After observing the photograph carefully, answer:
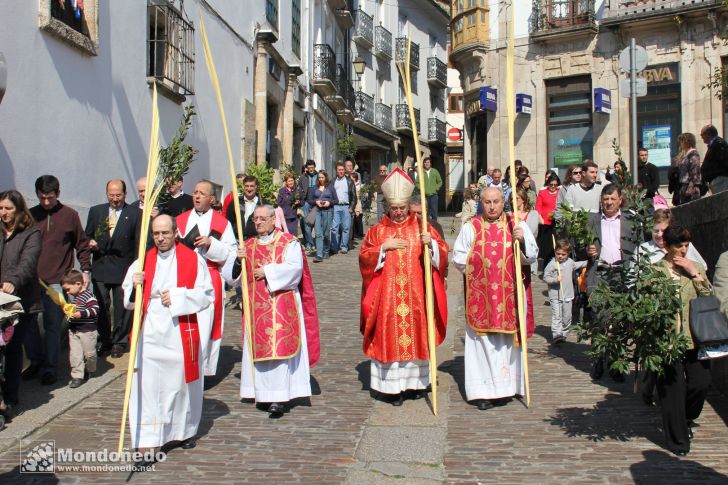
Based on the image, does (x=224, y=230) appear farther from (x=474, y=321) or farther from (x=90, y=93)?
(x=90, y=93)

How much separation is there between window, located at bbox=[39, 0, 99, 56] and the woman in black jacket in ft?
9.80

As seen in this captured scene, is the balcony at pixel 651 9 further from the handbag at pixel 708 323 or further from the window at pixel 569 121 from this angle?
the handbag at pixel 708 323

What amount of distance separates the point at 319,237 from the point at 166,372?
1037 centimetres

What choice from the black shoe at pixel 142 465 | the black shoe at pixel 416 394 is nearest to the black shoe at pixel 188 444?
the black shoe at pixel 142 465

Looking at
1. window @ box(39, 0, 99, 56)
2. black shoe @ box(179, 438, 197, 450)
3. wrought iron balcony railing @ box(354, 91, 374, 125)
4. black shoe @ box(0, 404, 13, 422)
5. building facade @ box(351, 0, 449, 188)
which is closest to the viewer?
black shoe @ box(179, 438, 197, 450)

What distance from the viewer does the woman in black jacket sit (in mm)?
6621

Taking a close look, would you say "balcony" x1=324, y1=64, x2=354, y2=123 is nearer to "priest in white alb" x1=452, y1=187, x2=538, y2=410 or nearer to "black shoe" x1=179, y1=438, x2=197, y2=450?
"priest in white alb" x1=452, y1=187, x2=538, y2=410

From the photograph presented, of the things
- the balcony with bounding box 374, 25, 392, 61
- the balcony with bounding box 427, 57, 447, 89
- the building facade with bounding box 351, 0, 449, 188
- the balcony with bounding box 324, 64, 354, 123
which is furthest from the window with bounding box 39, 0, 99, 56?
the balcony with bounding box 427, 57, 447, 89

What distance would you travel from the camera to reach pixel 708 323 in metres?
5.24

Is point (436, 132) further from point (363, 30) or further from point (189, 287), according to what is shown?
point (189, 287)

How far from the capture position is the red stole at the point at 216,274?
7.62 metres

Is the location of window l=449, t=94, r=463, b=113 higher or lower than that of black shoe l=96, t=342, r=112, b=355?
higher

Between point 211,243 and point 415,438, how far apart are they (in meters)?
2.55

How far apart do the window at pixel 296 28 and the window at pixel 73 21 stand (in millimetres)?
11910
